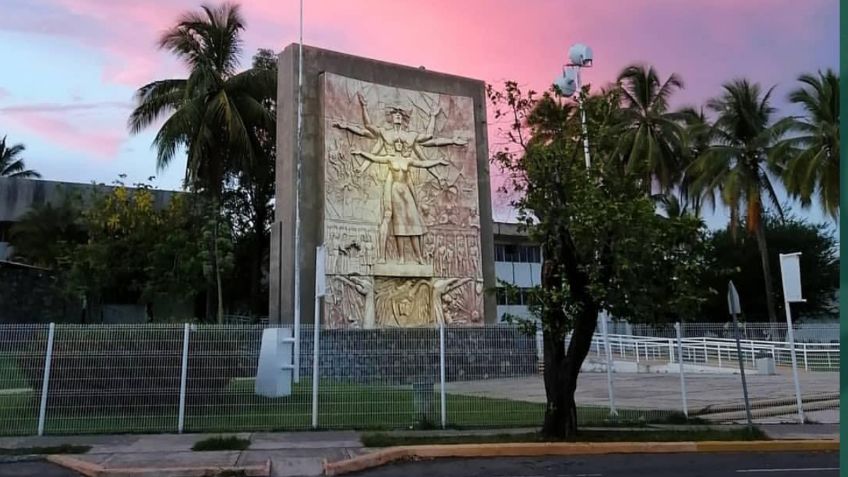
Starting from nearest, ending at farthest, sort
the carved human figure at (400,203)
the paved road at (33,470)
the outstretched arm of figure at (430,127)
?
the paved road at (33,470) → the carved human figure at (400,203) → the outstretched arm of figure at (430,127)

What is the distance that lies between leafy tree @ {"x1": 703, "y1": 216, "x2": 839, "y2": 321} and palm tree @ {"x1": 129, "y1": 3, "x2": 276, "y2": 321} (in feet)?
108

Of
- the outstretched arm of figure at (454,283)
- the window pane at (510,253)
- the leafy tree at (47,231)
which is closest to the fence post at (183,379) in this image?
the outstretched arm of figure at (454,283)

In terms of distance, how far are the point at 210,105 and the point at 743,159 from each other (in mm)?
26800

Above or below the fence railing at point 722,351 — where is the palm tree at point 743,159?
above

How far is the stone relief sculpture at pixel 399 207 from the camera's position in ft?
83.7

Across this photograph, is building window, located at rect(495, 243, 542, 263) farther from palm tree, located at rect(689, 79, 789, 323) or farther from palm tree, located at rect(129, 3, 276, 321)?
palm tree, located at rect(129, 3, 276, 321)

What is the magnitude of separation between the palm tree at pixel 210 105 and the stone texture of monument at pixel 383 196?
777cm

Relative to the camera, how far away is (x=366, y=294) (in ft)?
83.7

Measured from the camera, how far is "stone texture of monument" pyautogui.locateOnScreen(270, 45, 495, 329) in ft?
82.5

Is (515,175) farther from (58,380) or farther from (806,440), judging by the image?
(58,380)

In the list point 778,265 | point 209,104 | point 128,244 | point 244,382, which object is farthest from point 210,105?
point 778,265

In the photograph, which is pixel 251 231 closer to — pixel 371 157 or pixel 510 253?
pixel 371 157

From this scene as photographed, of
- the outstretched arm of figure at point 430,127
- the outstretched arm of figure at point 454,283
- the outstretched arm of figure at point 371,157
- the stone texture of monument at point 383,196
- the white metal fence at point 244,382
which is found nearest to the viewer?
the white metal fence at point 244,382

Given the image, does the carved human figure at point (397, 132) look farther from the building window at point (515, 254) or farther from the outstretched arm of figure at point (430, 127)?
the building window at point (515, 254)
